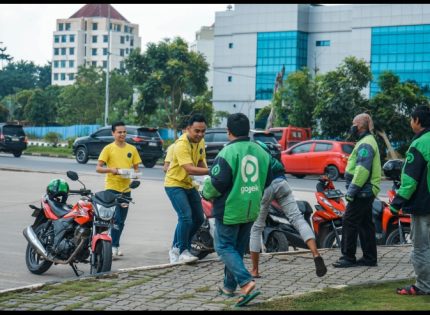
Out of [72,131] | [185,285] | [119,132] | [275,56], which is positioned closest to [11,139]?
[119,132]

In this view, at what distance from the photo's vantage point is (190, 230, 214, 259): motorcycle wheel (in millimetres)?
10328

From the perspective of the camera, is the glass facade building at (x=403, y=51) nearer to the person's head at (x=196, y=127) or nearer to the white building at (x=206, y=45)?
the white building at (x=206, y=45)

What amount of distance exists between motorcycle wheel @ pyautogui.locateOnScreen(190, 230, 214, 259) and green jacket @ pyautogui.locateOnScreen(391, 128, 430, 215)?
314 cm

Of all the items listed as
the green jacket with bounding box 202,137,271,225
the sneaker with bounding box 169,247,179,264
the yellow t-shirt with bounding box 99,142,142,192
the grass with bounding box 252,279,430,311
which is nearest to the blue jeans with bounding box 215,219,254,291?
the green jacket with bounding box 202,137,271,225

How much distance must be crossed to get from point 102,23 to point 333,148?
462 ft

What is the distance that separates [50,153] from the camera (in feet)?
148

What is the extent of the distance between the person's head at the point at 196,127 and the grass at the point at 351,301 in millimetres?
2555

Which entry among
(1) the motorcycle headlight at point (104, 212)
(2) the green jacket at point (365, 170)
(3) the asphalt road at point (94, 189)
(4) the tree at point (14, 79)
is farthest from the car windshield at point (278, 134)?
(4) the tree at point (14, 79)

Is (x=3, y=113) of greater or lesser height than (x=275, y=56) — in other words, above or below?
below

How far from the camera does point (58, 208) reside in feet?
31.9

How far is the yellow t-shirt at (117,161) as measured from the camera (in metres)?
11.0

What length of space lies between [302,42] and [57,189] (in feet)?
224

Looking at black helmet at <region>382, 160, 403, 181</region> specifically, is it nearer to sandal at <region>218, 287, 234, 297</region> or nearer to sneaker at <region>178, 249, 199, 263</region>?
sneaker at <region>178, 249, 199, 263</region>

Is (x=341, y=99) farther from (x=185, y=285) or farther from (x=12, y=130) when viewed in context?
(x=185, y=285)
